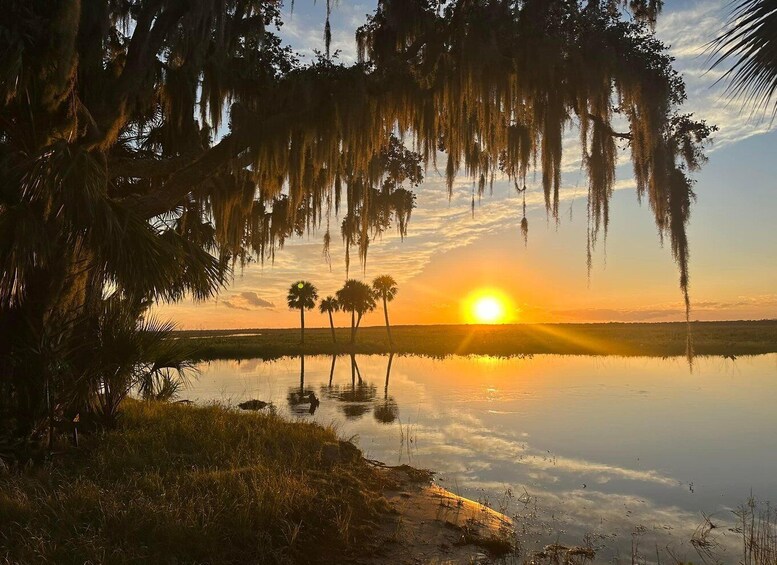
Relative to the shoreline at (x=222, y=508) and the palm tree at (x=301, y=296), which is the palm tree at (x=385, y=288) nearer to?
the palm tree at (x=301, y=296)

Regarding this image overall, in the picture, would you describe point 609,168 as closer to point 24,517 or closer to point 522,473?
point 522,473

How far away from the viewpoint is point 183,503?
221 inches

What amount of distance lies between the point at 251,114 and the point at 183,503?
22.1ft

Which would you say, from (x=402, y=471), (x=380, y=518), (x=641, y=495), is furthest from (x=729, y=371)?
(x=380, y=518)

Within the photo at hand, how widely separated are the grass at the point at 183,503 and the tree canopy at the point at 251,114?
1761 mm

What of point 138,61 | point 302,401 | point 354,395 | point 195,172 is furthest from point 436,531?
point 354,395

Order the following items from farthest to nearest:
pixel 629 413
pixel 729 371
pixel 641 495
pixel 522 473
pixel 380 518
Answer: pixel 729 371, pixel 629 413, pixel 522 473, pixel 641 495, pixel 380 518

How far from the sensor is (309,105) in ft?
29.7

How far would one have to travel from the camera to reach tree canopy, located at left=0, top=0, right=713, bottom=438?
6.64 meters

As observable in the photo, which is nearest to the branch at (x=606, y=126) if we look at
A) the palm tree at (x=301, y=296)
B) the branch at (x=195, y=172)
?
the branch at (x=195, y=172)

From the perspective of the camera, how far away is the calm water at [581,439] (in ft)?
25.2

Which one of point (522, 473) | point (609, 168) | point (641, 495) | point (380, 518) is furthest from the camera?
point (522, 473)

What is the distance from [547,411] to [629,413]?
264cm

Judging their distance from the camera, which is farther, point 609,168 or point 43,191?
point 609,168
